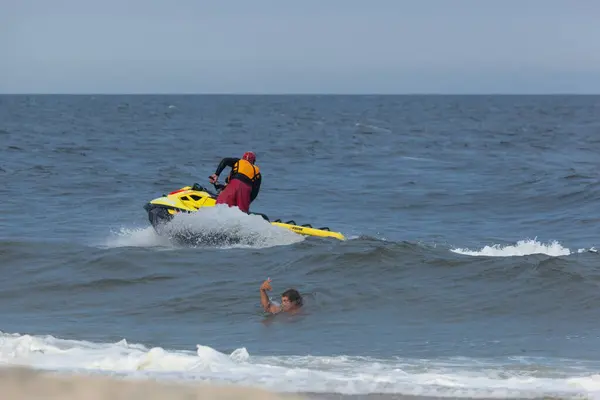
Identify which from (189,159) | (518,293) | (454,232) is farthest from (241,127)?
(518,293)

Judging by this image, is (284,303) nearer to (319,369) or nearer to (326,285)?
(326,285)

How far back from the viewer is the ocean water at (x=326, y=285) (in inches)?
353

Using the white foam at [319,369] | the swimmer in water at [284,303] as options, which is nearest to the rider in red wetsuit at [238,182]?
the swimmer in water at [284,303]

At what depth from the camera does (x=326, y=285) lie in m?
13.8

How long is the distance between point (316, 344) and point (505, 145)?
3878 cm

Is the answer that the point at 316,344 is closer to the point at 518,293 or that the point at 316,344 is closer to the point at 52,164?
the point at 518,293

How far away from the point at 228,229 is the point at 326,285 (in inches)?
112

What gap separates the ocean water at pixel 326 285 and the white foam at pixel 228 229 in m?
0.03

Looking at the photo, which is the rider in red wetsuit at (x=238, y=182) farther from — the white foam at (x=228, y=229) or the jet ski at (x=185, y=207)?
the jet ski at (x=185, y=207)

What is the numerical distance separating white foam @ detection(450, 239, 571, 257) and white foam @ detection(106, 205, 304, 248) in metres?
2.92

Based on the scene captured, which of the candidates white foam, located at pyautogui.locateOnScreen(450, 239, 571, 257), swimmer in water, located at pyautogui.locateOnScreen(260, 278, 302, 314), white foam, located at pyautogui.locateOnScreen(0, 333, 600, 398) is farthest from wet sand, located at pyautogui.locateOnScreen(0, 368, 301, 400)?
white foam, located at pyautogui.locateOnScreen(450, 239, 571, 257)

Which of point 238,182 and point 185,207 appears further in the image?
point 185,207

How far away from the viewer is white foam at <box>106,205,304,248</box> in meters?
16.0

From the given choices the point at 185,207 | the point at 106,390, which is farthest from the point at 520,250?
the point at 106,390
